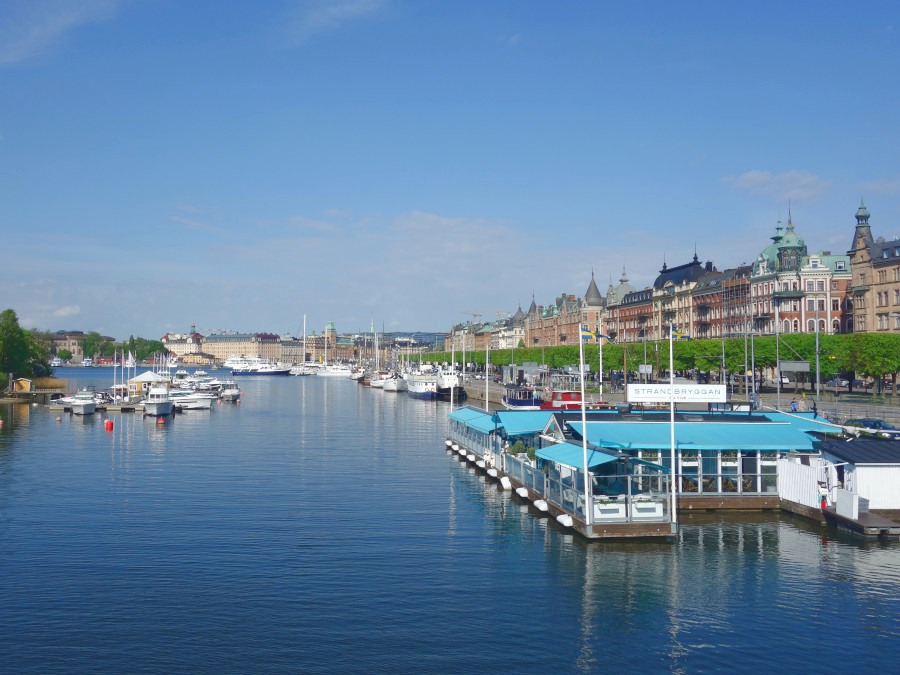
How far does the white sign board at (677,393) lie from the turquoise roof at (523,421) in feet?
29.4

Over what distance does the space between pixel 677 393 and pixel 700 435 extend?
2.82m

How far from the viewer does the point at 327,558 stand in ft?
111

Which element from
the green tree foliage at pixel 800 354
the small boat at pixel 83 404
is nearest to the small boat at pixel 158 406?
the small boat at pixel 83 404

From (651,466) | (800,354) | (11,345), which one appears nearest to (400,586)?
(651,466)

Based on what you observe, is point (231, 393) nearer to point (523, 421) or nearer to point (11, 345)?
point (11, 345)

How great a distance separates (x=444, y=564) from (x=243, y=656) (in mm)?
11395

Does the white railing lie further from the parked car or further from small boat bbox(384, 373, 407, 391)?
small boat bbox(384, 373, 407, 391)

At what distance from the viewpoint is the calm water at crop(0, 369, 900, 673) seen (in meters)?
23.6

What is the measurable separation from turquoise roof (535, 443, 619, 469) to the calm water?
3362mm

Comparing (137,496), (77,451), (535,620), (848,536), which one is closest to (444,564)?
(535,620)

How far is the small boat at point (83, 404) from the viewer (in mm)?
107500

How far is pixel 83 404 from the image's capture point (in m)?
108

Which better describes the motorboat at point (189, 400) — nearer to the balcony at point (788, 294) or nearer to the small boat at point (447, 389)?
the small boat at point (447, 389)

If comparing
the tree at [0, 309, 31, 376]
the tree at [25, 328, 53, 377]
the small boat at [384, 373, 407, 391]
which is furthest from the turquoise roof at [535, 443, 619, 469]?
the small boat at [384, 373, 407, 391]
